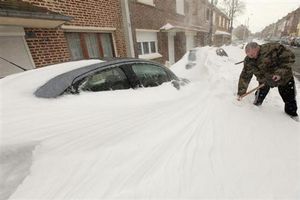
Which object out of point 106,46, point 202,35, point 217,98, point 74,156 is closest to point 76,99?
point 74,156

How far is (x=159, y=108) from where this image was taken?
7.91ft

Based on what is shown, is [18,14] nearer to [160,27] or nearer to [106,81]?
[106,81]

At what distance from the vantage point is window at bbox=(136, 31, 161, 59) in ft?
31.6

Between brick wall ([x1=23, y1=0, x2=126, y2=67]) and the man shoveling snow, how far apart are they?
4.94 metres

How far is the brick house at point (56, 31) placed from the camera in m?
4.10

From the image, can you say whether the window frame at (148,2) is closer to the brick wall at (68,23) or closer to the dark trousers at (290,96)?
the brick wall at (68,23)

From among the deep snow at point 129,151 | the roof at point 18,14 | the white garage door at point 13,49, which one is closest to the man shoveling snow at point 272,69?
the deep snow at point 129,151

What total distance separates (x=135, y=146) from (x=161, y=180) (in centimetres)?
41

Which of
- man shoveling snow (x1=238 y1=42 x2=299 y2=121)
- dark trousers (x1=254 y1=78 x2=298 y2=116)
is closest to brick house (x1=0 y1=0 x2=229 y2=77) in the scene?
man shoveling snow (x1=238 y1=42 x2=299 y2=121)

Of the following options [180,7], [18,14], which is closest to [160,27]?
[180,7]

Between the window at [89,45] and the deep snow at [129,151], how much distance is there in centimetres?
408

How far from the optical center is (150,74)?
9.91 ft

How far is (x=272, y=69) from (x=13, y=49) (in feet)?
18.6

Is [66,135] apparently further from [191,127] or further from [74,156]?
[191,127]
